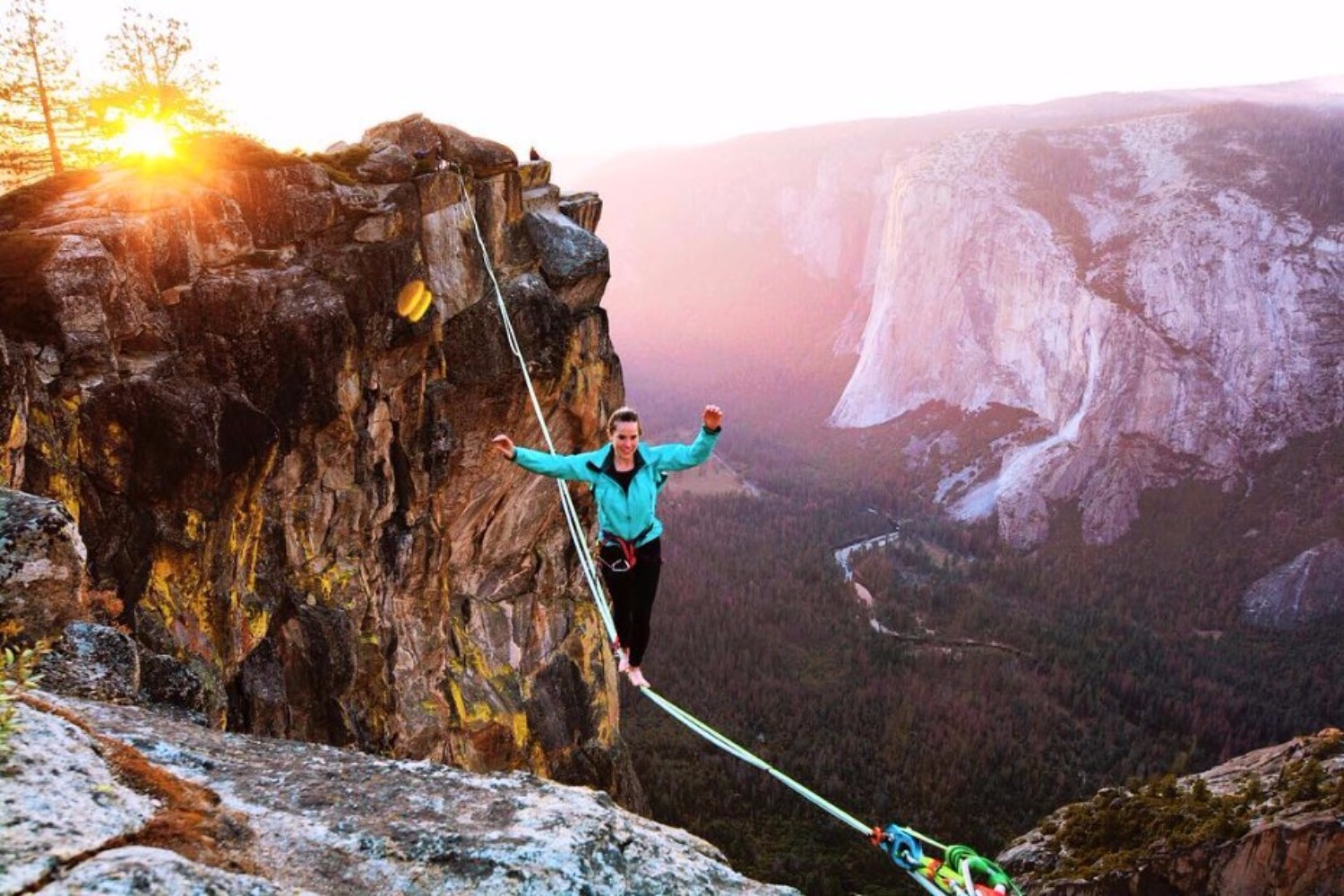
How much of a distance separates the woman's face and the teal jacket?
14 centimetres

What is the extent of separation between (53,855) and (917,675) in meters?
55.0

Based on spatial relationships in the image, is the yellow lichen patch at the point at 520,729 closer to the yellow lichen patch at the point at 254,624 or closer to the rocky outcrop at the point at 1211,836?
the yellow lichen patch at the point at 254,624

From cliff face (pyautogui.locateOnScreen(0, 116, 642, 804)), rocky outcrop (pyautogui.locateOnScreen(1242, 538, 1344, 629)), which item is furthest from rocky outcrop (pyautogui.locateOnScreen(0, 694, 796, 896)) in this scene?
rocky outcrop (pyautogui.locateOnScreen(1242, 538, 1344, 629))

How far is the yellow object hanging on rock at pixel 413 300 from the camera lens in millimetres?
18922

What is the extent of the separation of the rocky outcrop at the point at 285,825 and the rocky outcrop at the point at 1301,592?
244ft

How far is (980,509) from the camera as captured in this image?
8644 centimetres

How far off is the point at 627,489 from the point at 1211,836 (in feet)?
70.9

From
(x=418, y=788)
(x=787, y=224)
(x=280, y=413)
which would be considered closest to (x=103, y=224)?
(x=280, y=413)

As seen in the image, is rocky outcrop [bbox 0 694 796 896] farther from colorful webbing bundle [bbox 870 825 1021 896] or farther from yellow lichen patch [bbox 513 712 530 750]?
yellow lichen patch [bbox 513 712 530 750]

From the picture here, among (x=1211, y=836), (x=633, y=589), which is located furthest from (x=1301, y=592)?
(x=633, y=589)

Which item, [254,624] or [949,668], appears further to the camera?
[949,668]

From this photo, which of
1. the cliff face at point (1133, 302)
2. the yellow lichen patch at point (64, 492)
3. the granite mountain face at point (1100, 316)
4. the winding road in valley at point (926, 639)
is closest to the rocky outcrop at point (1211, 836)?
the yellow lichen patch at point (64, 492)

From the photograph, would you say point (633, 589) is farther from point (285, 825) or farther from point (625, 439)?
point (285, 825)

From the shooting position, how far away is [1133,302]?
8225 cm
